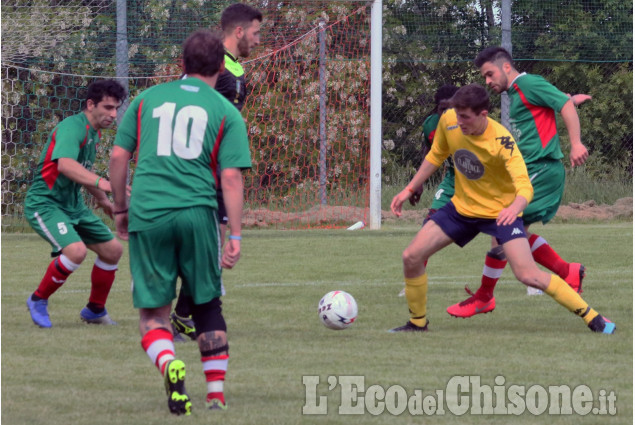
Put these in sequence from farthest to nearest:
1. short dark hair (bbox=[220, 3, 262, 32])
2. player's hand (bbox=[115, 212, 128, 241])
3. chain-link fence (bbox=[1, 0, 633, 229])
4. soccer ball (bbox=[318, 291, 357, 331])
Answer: chain-link fence (bbox=[1, 0, 633, 229])
soccer ball (bbox=[318, 291, 357, 331])
short dark hair (bbox=[220, 3, 262, 32])
player's hand (bbox=[115, 212, 128, 241])

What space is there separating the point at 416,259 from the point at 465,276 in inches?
145

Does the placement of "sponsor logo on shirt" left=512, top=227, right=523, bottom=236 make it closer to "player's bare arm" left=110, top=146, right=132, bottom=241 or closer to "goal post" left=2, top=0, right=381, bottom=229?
A: "player's bare arm" left=110, top=146, right=132, bottom=241

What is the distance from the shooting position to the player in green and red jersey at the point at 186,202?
4680mm

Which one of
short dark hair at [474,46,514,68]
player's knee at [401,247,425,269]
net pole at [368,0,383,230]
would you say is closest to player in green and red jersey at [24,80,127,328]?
player's knee at [401,247,425,269]

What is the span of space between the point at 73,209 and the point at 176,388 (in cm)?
331

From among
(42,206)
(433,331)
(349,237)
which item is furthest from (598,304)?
(349,237)

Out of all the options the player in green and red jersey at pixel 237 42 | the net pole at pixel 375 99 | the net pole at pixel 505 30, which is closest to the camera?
the player in green and red jersey at pixel 237 42

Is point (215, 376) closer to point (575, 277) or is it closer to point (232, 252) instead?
point (232, 252)

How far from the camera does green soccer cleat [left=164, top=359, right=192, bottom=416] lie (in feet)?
14.8

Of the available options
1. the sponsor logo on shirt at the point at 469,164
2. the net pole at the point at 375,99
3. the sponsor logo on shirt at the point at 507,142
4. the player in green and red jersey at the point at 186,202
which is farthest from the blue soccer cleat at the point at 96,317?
the net pole at the point at 375,99

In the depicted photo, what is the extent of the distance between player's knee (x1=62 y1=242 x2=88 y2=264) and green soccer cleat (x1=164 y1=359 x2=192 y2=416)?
120 inches

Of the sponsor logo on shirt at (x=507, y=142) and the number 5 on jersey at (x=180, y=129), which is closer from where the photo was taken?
the number 5 on jersey at (x=180, y=129)

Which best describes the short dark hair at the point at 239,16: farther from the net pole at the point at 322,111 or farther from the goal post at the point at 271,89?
the net pole at the point at 322,111

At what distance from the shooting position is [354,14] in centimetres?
1747
